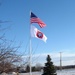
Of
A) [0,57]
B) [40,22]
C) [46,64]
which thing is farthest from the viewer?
[46,64]

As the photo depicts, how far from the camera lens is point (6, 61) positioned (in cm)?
930

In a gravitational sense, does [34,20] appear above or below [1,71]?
above

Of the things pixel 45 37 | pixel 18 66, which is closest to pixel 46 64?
pixel 45 37

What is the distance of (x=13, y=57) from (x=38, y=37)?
338 inches

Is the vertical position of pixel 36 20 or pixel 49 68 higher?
pixel 36 20

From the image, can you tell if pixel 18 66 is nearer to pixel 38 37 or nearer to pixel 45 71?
pixel 38 37

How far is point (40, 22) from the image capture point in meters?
17.7

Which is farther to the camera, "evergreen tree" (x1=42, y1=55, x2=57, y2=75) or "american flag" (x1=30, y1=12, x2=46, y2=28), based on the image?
"evergreen tree" (x1=42, y1=55, x2=57, y2=75)

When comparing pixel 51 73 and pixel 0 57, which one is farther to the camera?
pixel 51 73

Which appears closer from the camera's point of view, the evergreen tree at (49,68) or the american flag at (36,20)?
the american flag at (36,20)

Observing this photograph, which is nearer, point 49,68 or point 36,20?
point 36,20

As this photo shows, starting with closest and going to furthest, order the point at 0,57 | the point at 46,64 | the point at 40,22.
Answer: the point at 0,57 < the point at 40,22 < the point at 46,64

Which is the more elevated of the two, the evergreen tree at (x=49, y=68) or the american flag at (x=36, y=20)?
the american flag at (x=36, y=20)

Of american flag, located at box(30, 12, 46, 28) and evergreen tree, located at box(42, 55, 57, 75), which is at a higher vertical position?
american flag, located at box(30, 12, 46, 28)
